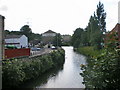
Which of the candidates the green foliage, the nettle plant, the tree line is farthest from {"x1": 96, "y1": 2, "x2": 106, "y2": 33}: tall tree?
the nettle plant

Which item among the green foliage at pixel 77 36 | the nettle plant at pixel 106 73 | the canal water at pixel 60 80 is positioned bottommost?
the canal water at pixel 60 80

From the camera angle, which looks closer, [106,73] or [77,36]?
[106,73]

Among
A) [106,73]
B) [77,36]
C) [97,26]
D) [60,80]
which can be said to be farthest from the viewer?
[77,36]

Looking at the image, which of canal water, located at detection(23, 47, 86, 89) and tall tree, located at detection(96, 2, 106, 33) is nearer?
canal water, located at detection(23, 47, 86, 89)

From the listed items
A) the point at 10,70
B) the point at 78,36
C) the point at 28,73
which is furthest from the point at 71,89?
the point at 78,36

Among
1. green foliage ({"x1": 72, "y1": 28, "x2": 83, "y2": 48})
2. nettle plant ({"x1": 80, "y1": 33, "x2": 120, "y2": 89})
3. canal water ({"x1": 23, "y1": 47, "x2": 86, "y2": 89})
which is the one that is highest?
green foliage ({"x1": 72, "y1": 28, "x2": 83, "y2": 48})

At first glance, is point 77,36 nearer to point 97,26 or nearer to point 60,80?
point 97,26

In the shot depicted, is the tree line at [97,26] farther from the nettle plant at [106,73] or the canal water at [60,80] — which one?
the nettle plant at [106,73]

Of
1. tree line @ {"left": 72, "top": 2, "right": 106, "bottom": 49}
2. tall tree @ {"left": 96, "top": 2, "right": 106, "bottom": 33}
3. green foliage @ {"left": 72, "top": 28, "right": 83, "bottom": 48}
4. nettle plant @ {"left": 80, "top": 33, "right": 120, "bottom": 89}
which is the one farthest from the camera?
green foliage @ {"left": 72, "top": 28, "right": 83, "bottom": 48}

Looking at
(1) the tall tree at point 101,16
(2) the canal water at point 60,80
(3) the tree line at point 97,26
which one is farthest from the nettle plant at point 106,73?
(1) the tall tree at point 101,16

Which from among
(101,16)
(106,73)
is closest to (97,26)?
(101,16)

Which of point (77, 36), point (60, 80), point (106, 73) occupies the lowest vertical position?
point (60, 80)

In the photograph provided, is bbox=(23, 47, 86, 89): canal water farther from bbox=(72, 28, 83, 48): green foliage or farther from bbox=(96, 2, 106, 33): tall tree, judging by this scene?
bbox=(72, 28, 83, 48): green foliage

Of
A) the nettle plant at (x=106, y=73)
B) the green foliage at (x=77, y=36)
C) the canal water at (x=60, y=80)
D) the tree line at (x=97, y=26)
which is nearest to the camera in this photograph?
the nettle plant at (x=106, y=73)
